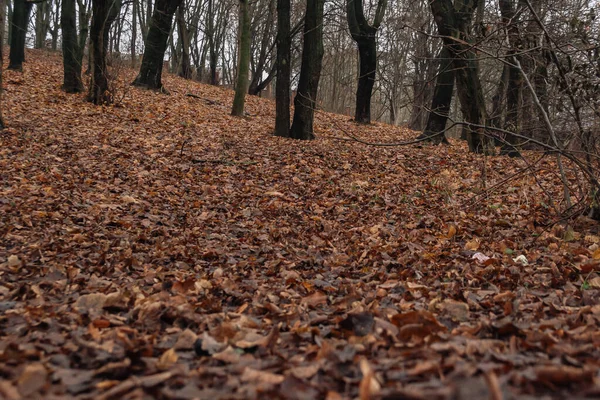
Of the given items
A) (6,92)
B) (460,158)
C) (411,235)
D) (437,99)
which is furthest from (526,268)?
(6,92)

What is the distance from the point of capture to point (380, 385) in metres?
1.65

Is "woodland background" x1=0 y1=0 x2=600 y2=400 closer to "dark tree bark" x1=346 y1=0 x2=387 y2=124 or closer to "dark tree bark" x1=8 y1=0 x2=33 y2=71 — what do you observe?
"dark tree bark" x1=346 y1=0 x2=387 y2=124

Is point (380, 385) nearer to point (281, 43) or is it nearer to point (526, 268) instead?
point (526, 268)

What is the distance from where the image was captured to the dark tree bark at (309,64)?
10.1 m

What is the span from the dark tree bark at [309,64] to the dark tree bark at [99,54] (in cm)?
464

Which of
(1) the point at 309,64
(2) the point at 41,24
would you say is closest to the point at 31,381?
(1) the point at 309,64

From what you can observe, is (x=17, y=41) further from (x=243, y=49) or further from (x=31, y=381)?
(x=31, y=381)

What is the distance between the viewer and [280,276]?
3.81m

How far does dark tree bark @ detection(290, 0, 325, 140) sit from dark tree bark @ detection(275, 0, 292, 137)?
29 cm

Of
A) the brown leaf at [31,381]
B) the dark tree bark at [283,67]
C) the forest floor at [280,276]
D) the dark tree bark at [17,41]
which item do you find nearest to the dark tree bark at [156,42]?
the dark tree bark at [17,41]

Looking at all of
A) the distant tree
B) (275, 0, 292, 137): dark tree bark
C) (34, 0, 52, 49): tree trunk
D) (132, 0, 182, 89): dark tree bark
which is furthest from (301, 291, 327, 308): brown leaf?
(34, 0, 52, 49): tree trunk

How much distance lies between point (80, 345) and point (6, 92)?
468 inches

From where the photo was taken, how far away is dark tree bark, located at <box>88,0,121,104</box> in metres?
10.6

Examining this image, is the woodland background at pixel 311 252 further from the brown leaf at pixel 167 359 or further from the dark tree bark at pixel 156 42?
the dark tree bark at pixel 156 42
